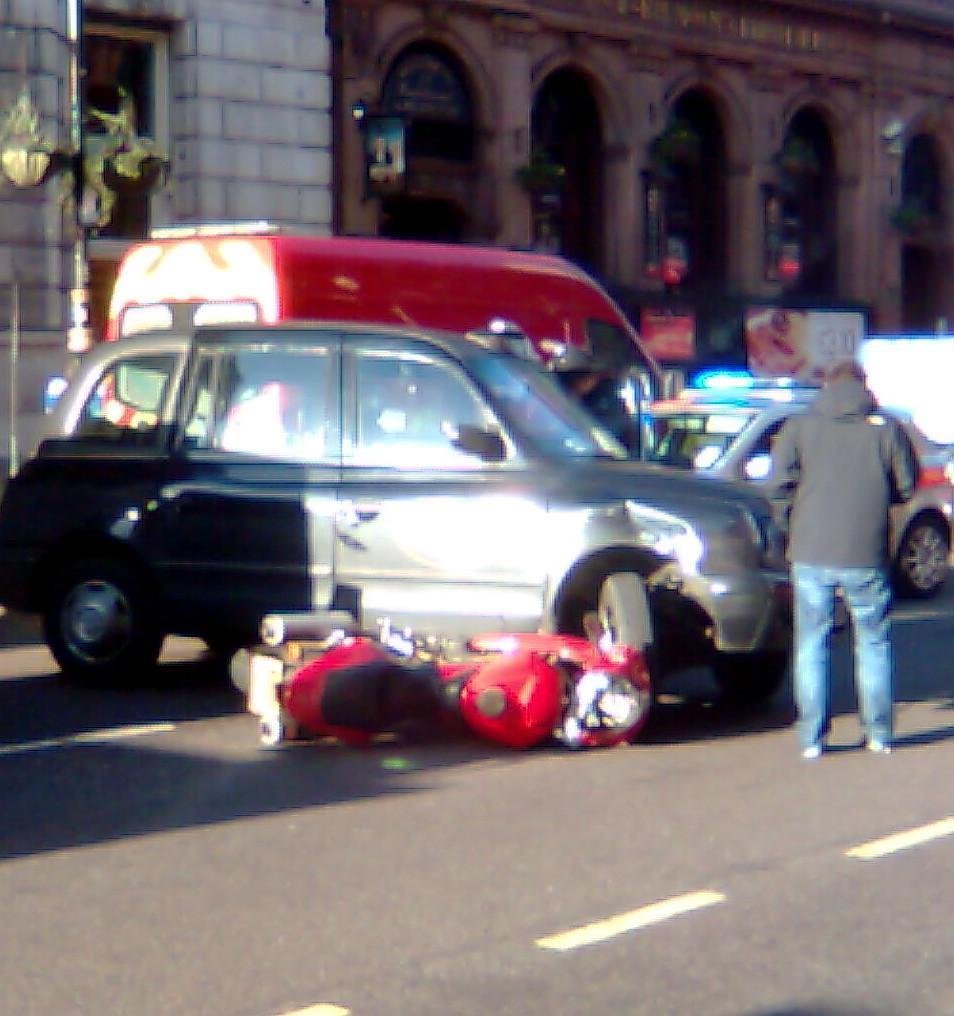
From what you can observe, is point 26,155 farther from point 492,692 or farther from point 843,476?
point 843,476

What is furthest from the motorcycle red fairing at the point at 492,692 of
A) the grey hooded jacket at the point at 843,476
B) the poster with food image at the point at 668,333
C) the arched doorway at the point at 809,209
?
the arched doorway at the point at 809,209

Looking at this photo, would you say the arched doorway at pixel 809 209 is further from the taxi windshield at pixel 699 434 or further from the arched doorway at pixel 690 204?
the taxi windshield at pixel 699 434

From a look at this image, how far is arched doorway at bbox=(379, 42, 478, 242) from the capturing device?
1216 inches

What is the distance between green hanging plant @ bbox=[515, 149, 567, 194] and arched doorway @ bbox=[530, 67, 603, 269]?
2.31 feet

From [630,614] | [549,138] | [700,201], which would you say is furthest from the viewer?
[700,201]

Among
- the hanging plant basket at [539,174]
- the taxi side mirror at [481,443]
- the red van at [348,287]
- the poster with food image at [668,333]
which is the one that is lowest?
the taxi side mirror at [481,443]

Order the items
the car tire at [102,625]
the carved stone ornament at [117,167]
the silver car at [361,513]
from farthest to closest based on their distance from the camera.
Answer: the carved stone ornament at [117,167] → the car tire at [102,625] → the silver car at [361,513]

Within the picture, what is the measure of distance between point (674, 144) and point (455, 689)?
25419 millimetres

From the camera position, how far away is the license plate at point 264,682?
9500mm

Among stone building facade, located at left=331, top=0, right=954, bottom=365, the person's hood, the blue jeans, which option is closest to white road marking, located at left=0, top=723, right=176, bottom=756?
the blue jeans

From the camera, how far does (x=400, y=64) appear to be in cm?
3083

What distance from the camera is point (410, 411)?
1080 cm

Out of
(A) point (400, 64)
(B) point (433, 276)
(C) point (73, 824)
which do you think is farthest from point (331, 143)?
(C) point (73, 824)

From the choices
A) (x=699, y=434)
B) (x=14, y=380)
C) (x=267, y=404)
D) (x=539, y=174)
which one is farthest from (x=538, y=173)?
(x=267, y=404)
